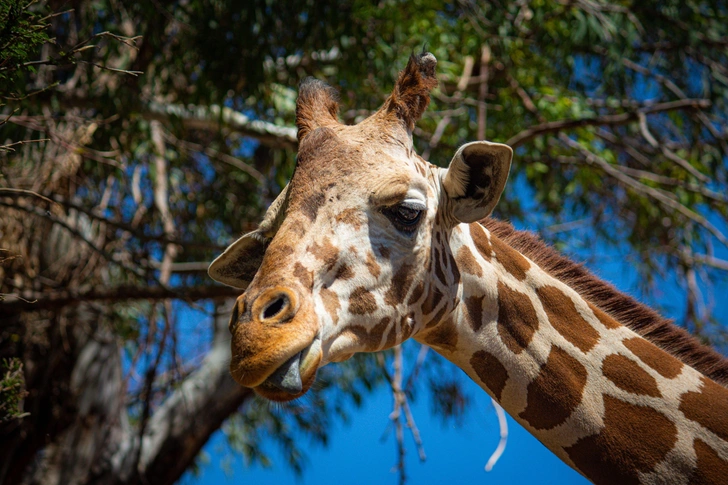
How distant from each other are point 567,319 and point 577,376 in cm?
27

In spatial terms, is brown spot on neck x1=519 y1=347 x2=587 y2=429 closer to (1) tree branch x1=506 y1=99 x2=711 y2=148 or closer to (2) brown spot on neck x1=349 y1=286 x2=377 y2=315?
(2) brown spot on neck x1=349 y1=286 x2=377 y2=315

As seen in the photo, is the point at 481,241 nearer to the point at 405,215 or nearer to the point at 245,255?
the point at 405,215

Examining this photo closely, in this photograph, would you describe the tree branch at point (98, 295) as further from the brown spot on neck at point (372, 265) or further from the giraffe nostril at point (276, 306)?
the giraffe nostril at point (276, 306)

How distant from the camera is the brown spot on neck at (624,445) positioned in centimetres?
276

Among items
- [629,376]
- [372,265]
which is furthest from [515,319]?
[372,265]

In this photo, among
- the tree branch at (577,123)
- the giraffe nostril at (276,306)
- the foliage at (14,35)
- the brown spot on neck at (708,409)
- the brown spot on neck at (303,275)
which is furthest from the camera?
the tree branch at (577,123)

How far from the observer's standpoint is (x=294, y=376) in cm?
230

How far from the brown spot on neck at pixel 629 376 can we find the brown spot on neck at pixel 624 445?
0.25 ft

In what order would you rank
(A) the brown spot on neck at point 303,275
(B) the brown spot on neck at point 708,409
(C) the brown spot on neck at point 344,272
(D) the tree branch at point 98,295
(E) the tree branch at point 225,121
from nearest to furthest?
(A) the brown spot on neck at point 303,275, (C) the brown spot on neck at point 344,272, (B) the brown spot on neck at point 708,409, (D) the tree branch at point 98,295, (E) the tree branch at point 225,121

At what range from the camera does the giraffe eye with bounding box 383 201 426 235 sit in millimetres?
2707

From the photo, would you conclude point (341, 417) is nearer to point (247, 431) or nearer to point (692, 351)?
point (247, 431)

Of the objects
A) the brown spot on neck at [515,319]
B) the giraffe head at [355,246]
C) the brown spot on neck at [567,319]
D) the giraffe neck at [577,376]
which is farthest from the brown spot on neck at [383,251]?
the brown spot on neck at [567,319]

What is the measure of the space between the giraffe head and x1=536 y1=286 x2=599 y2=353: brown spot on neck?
481 mm

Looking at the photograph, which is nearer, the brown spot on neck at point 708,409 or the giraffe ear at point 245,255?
the brown spot on neck at point 708,409
